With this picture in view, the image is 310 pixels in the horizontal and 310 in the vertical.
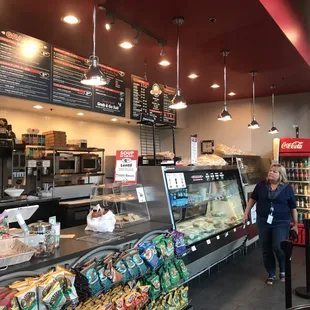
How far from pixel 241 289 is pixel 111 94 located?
3.40 metres

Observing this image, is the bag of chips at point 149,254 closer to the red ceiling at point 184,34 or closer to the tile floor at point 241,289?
the tile floor at point 241,289

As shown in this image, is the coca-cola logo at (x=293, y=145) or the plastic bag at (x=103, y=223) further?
the coca-cola logo at (x=293, y=145)

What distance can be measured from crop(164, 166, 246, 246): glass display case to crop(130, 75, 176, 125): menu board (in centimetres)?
169

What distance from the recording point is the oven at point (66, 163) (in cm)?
584

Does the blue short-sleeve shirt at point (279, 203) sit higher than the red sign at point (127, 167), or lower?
lower

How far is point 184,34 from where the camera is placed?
3.85m

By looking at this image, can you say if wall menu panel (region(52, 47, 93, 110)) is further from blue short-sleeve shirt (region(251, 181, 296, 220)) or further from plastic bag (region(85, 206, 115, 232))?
blue short-sleeve shirt (region(251, 181, 296, 220))

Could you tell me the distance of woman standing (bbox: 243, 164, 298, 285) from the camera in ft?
13.5

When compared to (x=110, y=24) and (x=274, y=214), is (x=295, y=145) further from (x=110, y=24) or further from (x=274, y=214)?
(x=110, y=24)

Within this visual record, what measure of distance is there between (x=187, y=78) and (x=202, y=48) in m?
1.60

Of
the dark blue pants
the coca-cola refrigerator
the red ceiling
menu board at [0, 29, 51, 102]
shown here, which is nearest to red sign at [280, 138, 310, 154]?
the coca-cola refrigerator

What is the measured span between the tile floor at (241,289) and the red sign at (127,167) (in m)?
1.52

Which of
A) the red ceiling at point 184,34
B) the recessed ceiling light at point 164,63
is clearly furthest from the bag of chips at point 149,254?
the recessed ceiling light at point 164,63

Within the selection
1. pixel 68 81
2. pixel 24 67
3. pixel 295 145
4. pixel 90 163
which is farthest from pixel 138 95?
pixel 295 145
